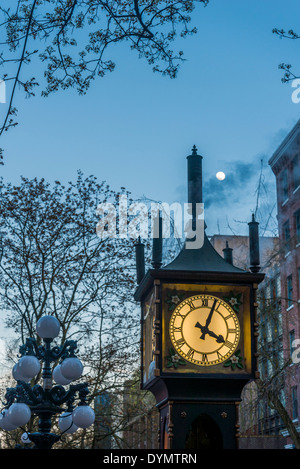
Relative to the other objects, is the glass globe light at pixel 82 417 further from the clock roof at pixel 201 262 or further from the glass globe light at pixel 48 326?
the clock roof at pixel 201 262

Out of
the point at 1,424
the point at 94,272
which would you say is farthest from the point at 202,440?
the point at 94,272

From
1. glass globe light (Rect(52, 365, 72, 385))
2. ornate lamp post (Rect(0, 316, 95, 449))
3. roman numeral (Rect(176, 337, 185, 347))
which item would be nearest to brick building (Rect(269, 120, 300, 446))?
glass globe light (Rect(52, 365, 72, 385))

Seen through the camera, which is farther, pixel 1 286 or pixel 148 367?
pixel 1 286

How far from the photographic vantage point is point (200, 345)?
5.12m

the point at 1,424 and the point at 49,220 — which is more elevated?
the point at 49,220

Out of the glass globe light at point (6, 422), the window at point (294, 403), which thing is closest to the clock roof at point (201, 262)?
the glass globe light at point (6, 422)

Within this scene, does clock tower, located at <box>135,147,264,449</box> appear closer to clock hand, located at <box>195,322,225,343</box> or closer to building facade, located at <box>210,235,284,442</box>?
clock hand, located at <box>195,322,225,343</box>

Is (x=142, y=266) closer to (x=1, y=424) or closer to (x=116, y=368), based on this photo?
(x=1, y=424)

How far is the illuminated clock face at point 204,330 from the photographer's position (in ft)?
16.8

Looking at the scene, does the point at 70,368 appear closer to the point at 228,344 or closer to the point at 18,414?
the point at 18,414

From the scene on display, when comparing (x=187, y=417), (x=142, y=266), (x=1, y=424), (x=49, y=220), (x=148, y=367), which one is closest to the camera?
(x=187, y=417)

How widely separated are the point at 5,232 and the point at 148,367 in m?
12.3

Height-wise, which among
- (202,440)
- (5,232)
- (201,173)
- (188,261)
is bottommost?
(202,440)

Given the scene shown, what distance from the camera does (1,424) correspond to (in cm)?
1038
